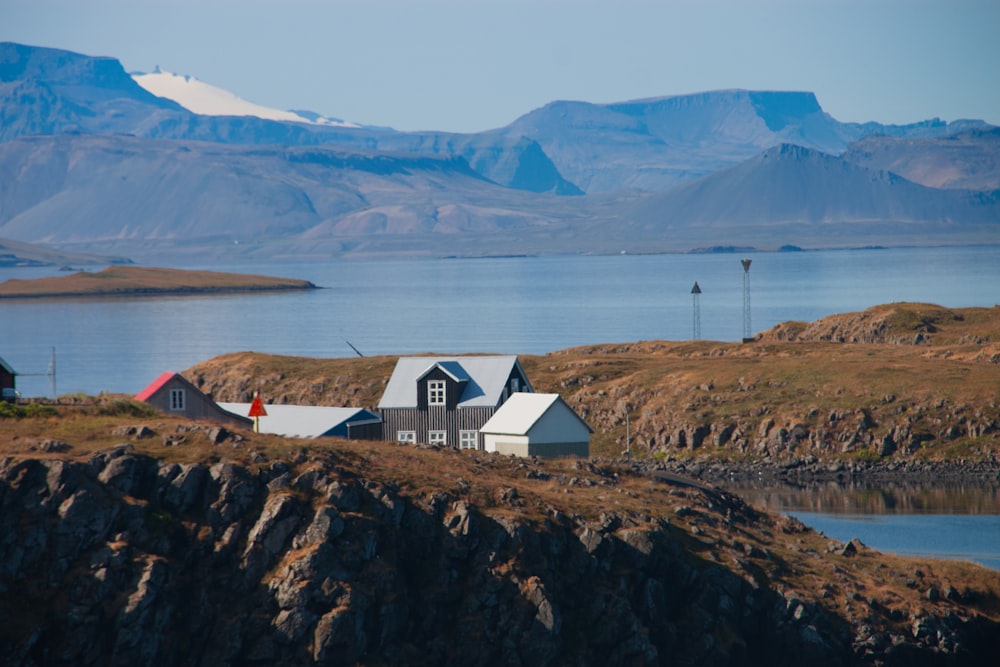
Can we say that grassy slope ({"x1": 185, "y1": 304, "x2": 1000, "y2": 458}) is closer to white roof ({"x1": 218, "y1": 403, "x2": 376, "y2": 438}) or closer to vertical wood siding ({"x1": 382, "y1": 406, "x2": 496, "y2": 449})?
vertical wood siding ({"x1": 382, "y1": 406, "x2": 496, "y2": 449})

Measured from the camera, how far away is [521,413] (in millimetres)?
73500

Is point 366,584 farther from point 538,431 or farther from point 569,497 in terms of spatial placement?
point 538,431

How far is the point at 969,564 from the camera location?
5722 centimetres

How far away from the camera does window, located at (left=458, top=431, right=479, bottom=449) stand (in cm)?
7762

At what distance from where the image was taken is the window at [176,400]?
217ft

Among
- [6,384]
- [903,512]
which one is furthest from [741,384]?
[6,384]

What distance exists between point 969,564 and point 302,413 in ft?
119

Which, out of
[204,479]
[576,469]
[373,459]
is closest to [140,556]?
[204,479]

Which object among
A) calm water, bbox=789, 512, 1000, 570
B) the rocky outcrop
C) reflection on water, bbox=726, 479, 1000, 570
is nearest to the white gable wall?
reflection on water, bbox=726, 479, 1000, 570

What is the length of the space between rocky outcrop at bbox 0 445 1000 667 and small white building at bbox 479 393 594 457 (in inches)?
740

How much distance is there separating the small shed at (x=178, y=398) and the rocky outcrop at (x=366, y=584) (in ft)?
56.9

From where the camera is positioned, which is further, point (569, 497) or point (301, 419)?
point (301, 419)

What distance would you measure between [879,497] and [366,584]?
48.6 m

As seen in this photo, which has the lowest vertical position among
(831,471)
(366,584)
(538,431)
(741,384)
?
(831,471)
